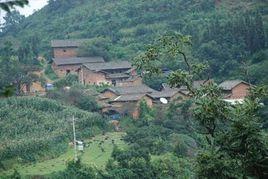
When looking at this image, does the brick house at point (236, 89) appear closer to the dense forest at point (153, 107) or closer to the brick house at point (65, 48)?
the dense forest at point (153, 107)

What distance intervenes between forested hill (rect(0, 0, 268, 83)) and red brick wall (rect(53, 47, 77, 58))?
2.51m

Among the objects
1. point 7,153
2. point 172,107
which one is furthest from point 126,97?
point 7,153

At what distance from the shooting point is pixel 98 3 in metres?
58.9

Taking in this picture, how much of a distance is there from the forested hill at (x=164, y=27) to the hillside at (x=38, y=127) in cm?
1018

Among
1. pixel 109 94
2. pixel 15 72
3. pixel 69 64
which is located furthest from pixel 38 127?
pixel 69 64

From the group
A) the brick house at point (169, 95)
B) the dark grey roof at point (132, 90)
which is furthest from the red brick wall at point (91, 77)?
the brick house at point (169, 95)

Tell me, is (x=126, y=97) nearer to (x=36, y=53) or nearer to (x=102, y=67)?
(x=102, y=67)

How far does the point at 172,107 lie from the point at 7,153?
940cm

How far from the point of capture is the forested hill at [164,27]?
113 ft

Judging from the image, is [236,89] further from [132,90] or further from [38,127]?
[38,127]

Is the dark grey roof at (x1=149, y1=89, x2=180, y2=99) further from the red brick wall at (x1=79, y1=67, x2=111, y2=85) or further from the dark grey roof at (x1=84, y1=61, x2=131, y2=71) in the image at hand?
the dark grey roof at (x1=84, y1=61, x2=131, y2=71)

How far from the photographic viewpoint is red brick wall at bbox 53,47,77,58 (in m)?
44.1

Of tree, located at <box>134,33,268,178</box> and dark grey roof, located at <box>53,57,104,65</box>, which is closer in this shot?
tree, located at <box>134,33,268,178</box>

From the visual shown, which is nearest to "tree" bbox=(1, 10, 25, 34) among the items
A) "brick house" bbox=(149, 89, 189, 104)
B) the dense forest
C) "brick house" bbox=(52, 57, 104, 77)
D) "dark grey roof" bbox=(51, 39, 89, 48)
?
the dense forest
